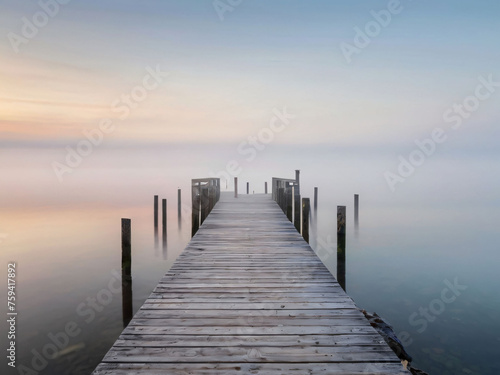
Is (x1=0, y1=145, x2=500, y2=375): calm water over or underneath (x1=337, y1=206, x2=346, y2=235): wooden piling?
underneath


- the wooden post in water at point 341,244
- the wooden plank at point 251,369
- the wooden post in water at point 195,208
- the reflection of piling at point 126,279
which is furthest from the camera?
the wooden post in water at point 195,208

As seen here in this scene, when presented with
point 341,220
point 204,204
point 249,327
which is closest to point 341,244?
point 341,220

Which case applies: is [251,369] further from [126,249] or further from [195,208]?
[195,208]

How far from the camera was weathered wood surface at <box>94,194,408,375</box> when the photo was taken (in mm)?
3059

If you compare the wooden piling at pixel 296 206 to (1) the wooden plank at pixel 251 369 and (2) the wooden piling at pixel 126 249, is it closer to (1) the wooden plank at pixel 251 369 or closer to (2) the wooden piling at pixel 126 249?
(2) the wooden piling at pixel 126 249

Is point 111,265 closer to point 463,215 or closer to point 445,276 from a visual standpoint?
point 445,276

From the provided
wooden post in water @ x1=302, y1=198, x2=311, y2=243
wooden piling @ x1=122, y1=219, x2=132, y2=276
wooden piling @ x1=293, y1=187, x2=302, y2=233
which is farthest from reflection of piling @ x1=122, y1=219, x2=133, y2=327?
wooden piling @ x1=293, y1=187, x2=302, y2=233

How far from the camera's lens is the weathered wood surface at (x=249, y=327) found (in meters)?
3.06

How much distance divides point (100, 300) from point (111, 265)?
398 cm

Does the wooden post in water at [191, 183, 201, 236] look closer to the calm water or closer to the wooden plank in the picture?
the calm water

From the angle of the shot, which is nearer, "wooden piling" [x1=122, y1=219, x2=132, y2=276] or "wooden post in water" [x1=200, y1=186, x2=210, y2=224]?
"wooden piling" [x1=122, y1=219, x2=132, y2=276]

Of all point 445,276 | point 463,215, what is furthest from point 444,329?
point 463,215

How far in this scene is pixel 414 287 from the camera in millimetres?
12102

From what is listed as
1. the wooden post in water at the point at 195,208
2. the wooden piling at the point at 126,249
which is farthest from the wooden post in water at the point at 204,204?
the wooden piling at the point at 126,249
